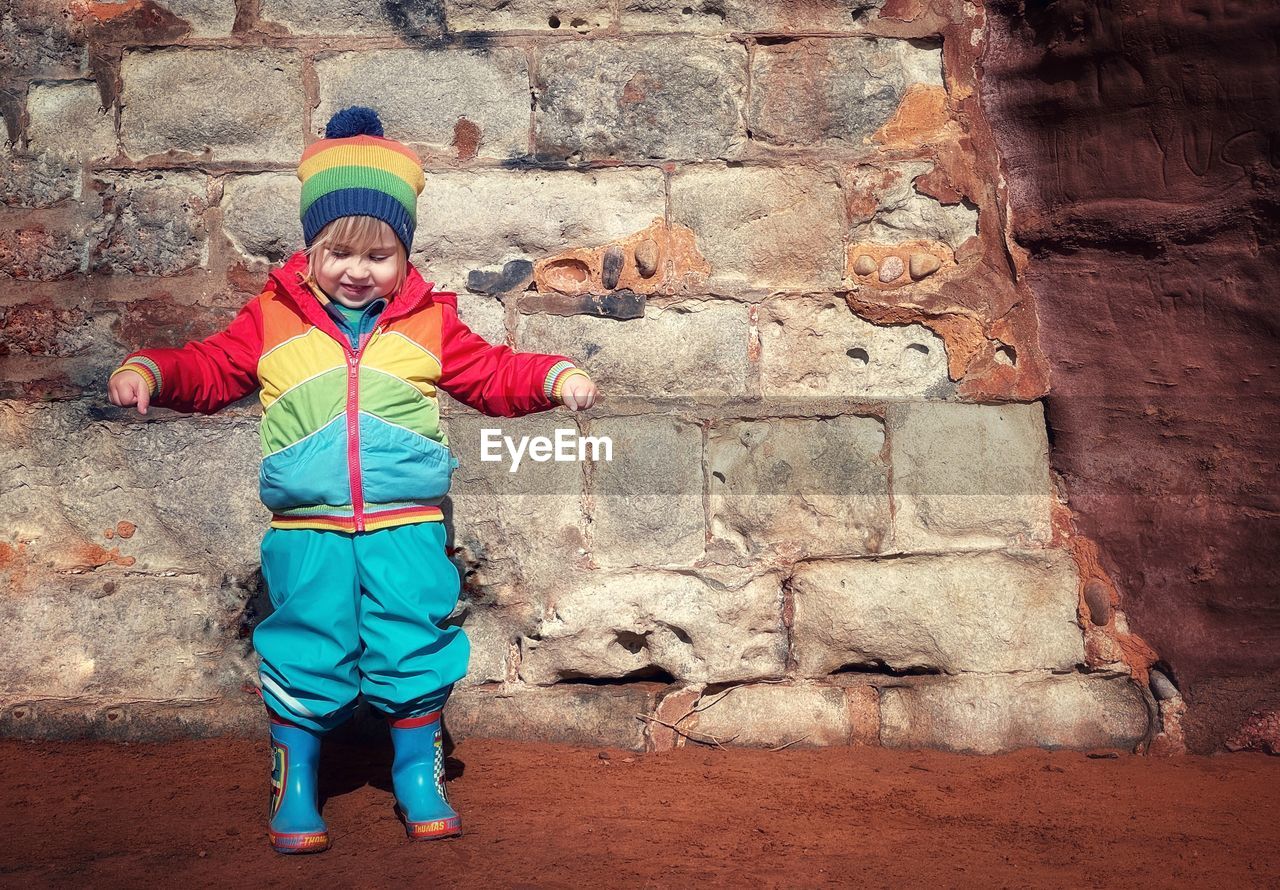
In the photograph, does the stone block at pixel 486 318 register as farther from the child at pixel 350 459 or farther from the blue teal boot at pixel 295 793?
the blue teal boot at pixel 295 793

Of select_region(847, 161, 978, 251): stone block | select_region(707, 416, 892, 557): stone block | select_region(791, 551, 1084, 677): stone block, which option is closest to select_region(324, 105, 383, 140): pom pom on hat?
select_region(707, 416, 892, 557): stone block

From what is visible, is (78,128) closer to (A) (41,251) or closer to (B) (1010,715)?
(A) (41,251)

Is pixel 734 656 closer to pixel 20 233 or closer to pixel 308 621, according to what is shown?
pixel 308 621

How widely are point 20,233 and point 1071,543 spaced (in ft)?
9.49

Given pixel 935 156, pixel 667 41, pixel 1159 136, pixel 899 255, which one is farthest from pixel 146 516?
pixel 1159 136

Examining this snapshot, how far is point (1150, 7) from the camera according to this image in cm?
293

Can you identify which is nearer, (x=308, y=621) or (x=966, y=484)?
(x=308, y=621)

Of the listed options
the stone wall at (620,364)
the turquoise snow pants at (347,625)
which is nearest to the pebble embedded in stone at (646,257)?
the stone wall at (620,364)

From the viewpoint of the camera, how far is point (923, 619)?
9.98ft

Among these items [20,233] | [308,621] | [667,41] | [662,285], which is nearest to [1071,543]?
[662,285]

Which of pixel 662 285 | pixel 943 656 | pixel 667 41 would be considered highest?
pixel 667 41

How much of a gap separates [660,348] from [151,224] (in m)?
1.37

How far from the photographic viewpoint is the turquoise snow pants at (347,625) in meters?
2.37

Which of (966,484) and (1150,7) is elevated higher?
(1150,7)
